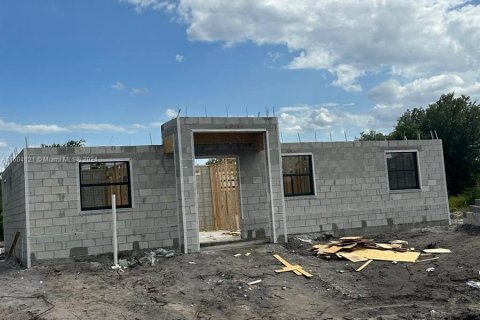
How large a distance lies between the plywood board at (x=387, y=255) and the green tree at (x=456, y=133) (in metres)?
21.0

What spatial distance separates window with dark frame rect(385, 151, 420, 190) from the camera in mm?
17141

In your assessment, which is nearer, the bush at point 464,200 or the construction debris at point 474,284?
the construction debris at point 474,284

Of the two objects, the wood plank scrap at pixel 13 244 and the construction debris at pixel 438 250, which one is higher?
the wood plank scrap at pixel 13 244

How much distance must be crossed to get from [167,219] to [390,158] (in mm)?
8114

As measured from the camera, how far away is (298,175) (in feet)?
52.1

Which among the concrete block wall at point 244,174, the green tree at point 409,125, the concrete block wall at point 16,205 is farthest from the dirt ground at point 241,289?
the green tree at point 409,125

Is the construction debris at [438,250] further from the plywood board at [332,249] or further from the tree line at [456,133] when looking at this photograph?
the tree line at [456,133]

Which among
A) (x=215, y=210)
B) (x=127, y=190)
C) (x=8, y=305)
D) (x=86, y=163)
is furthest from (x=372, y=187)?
(x=8, y=305)

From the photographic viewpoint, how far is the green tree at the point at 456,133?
3300 cm

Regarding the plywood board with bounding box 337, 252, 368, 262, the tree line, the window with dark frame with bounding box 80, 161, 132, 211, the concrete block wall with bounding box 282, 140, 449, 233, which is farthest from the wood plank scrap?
the tree line

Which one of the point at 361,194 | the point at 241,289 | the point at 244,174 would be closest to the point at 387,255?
the point at 361,194

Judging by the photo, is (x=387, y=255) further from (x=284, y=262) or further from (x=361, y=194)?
(x=361, y=194)

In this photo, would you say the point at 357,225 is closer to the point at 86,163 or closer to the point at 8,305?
the point at 86,163

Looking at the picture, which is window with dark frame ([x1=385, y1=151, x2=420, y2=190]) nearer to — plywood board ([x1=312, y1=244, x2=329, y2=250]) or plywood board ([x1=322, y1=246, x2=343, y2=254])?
plywood board ([x1=312, y1=244, x2=329, y2=250])
